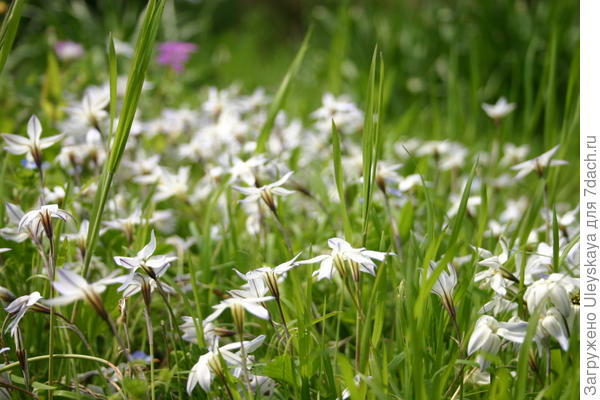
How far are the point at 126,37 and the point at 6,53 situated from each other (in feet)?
10.6

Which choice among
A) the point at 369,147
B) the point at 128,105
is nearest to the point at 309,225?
the point at 369,147

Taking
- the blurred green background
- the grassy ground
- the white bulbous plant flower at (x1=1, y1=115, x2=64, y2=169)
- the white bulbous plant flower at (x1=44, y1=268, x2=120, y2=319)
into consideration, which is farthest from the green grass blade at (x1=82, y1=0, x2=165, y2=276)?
the blurred green background

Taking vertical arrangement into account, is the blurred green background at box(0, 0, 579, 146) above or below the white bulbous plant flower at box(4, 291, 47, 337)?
above

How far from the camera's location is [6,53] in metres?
1.11

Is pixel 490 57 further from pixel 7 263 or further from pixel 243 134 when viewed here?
pixel 7 263

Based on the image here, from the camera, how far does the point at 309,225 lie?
6.37 feet

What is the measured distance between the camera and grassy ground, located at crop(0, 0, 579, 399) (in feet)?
3.16

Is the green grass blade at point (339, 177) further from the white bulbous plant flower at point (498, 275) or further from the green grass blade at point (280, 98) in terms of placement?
the green grass blade at point (280, 98)

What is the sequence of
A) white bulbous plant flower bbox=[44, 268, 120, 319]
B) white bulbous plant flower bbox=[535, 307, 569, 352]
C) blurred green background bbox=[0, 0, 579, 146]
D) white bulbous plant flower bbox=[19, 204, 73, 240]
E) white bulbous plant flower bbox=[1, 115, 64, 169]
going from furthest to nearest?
1. blurred green background bbox=[0, 0, 579, 146]
2. white bulbous plant flower bbox=[1, 115, 64, 169]
3. white bulbous plant flower bbox=[19, 204, 73, 240]
4. white bulbous plant flower bbox=[535, 307, 569, 352]
5. white bulbous plant flower bbox=[44, 268, 120, 319]

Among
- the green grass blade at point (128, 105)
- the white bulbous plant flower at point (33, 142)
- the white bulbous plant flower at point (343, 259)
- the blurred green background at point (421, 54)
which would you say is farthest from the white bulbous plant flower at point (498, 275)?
the blurred green background at point (421, 54)

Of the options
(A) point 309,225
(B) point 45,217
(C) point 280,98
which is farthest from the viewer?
(A) point 309,225

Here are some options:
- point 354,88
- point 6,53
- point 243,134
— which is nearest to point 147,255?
point 6,53

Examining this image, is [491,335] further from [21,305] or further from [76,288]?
[21,305]

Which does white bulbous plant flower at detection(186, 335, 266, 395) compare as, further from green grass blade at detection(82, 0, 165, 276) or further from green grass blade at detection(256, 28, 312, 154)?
green grass blade at detection(256, 28, 312, 154)
